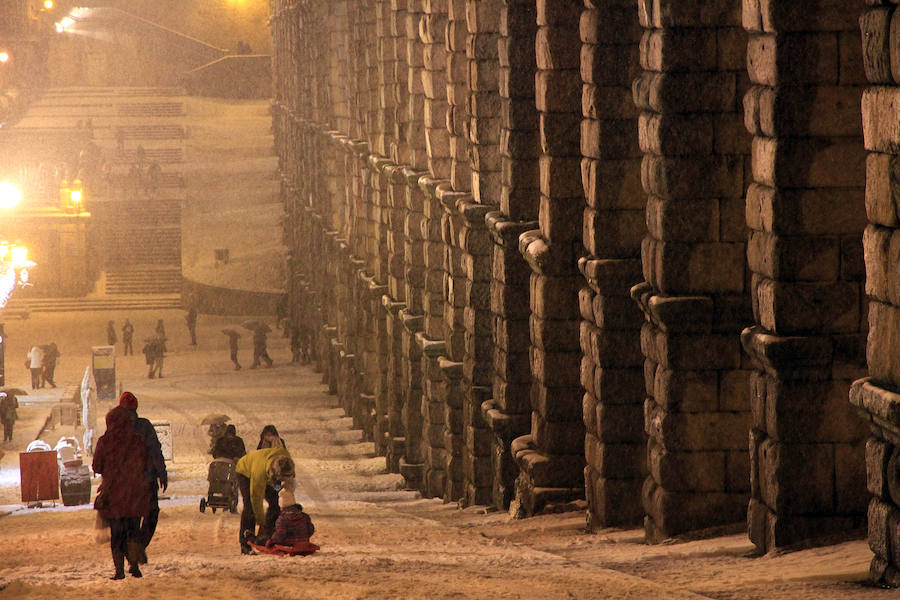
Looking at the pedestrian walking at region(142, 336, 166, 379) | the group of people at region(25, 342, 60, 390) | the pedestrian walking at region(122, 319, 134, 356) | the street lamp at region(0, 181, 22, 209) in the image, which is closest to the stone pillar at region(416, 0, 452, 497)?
the group of people at region(25, 342, 60, 390)

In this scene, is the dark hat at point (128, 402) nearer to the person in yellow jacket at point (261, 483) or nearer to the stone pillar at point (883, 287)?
the person in yellow jacket at point (261, 483)

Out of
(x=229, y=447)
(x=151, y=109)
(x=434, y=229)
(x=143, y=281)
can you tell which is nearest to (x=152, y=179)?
(x=143, y=281)

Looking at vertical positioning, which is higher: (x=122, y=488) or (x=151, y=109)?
(x=151, y=109)

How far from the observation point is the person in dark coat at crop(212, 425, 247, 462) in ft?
56.9

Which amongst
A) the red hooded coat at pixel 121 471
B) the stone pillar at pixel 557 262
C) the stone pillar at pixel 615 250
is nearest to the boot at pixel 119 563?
the red hooded coat at pixel 121 471

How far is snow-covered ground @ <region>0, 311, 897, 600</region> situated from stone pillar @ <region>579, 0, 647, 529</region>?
0.68m

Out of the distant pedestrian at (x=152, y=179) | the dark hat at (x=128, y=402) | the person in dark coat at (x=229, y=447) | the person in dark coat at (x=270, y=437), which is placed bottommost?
the person in dark coat at (x=229, y=447)

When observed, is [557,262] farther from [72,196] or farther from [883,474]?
[72,196]

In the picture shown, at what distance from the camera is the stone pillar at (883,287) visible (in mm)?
8859

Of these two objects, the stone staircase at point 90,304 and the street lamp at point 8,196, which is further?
the stone staircase at point 90,304

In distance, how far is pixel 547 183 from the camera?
16578 millimetres

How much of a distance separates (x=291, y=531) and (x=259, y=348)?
91.7ft

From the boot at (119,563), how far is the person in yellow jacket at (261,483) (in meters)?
1.40

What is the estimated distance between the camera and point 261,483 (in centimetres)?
1300
